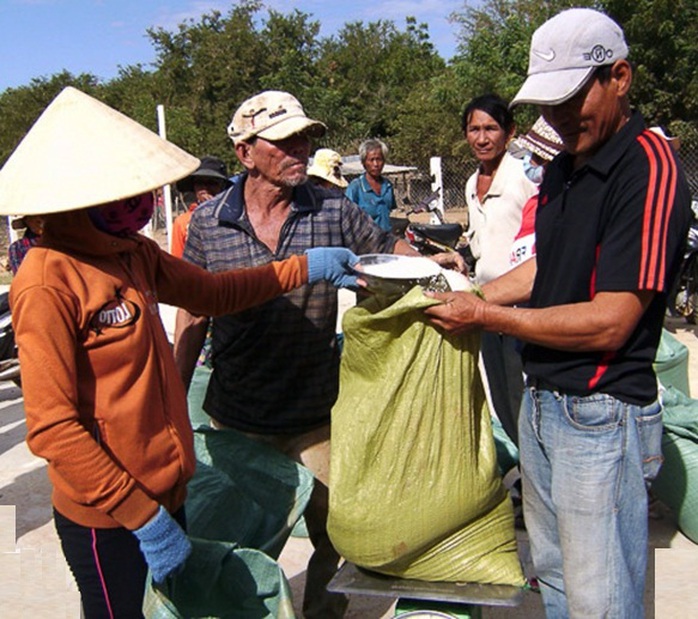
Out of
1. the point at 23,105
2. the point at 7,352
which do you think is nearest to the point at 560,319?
the point at 7,352

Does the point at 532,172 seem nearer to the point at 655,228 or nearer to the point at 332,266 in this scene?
the point at 332,266

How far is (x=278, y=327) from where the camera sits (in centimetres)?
249

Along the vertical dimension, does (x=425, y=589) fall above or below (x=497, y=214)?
below

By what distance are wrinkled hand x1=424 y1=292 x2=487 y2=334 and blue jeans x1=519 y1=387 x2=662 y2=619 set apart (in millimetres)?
295

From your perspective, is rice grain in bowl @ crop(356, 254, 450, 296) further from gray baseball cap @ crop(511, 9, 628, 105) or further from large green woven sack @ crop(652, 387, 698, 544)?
large green woven sack @ crop(652, 387, 698, 544)

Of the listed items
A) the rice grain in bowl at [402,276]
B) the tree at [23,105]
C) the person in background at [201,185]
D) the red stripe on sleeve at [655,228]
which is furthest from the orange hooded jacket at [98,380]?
the tree at [23,105]

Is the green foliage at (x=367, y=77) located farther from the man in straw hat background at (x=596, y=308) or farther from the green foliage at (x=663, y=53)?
the man in straw hat background at (x=596, y=308)

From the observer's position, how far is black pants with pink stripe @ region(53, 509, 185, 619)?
1756 millimetres

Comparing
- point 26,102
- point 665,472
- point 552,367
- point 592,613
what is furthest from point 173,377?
point 26,102

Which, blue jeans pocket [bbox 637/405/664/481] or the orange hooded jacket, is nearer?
the orange hooded jacket

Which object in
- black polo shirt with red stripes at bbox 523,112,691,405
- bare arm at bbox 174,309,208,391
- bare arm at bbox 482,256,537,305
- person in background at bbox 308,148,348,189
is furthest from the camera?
person in background at bbox 308,148,348,189

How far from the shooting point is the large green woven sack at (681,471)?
308 cm

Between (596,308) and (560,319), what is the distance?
9cm

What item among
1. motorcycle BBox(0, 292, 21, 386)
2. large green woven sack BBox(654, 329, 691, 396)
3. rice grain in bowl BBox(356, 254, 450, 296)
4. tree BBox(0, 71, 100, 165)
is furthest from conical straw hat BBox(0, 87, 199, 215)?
tree BBox(0, 71, 100, 165)
